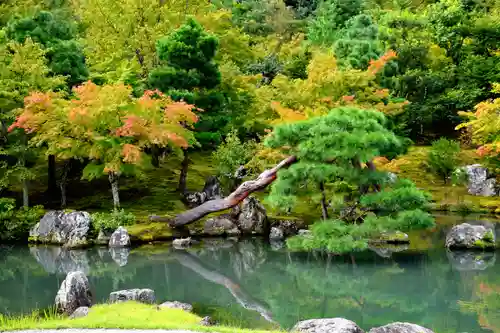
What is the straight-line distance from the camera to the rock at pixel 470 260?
14.6 m

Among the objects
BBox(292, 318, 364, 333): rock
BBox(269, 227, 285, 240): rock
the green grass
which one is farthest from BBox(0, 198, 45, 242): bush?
BBox(292, 318, 364, 333): rock

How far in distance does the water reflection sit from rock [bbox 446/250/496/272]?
0.03 meters

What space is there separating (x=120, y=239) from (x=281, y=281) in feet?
19.0

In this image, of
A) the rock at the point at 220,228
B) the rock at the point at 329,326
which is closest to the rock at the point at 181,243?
the rock at the point at 220,228

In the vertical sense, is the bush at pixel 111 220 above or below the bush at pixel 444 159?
below

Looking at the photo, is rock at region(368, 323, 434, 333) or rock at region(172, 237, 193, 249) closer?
rock at region(368, 323, 434, 333)

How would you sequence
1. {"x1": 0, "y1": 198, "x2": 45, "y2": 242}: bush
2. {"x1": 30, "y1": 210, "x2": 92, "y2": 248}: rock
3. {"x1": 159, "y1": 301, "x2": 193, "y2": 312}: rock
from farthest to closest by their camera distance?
{"x1": 0, "y1": 198, "x2": 45, "y2": 242}: bush → {"x1": 30, "y1": 210, "x2": 92, "y2": 248}: rock → {"x1": 159, "y1": 301, "x2": 193, "y2": 312}: rock

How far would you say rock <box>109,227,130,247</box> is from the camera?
16.9m

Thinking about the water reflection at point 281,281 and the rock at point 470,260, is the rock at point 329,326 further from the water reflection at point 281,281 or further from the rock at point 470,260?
the rock at point 470,260

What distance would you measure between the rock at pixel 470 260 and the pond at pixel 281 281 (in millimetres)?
26

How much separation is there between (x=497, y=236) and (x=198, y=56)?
39.3ft

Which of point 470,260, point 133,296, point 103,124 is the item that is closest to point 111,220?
point 103,124

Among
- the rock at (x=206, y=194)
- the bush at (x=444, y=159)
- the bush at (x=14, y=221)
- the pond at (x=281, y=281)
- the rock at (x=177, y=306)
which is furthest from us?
the bush at (x=444, y=159)

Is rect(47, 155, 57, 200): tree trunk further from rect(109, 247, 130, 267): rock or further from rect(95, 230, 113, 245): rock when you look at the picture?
rect(109, 247, 130, 267): rock
